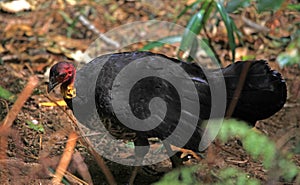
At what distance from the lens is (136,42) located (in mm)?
6414

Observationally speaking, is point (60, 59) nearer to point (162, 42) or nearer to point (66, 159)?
point (162, 42)

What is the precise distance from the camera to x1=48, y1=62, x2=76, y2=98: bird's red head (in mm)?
3762

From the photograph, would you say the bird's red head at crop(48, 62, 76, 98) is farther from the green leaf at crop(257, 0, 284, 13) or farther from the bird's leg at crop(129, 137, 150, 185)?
the green leaf at crop(257, 0, 284, 13)

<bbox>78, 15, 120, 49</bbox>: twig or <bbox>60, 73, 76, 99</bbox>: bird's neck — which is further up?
<bbox>78, 15, 120, 49</bbox>: twig

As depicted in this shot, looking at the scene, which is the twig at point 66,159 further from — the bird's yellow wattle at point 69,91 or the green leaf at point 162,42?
the green leaf at point 162,42

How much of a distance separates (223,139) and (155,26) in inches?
186

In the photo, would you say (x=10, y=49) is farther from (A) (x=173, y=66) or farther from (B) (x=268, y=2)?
(B) (x=268, y=2)

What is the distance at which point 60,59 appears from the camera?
19.0 feet

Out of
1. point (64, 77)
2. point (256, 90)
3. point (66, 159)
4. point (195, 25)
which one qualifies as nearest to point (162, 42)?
point (195, 25)

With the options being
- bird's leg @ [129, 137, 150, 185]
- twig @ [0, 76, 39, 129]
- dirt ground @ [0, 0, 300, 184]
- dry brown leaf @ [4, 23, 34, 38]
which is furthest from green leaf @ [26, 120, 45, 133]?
dry brown leaf @ [4, 23, 34, 38]

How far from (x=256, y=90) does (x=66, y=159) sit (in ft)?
5.25

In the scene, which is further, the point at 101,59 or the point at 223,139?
→ the point at 101,59

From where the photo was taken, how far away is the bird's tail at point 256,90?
3.34 m

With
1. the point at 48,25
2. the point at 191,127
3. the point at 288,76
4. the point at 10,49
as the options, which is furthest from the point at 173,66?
the point at 48,25
